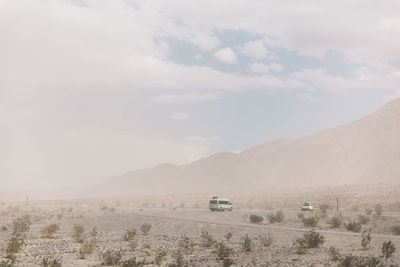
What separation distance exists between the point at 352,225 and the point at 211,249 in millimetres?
11001

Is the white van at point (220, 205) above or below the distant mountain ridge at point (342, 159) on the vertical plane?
below

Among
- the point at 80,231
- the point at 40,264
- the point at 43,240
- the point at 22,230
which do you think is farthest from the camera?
the point at 22,230

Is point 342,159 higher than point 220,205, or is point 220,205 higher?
point 342,159

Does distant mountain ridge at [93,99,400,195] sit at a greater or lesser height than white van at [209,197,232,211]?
greater

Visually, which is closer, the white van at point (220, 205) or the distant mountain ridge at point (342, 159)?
the white van at point (220, 205)

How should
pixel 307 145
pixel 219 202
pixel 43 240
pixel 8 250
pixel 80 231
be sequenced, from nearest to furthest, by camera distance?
1. pixel 8 250
2. pixel 43 240
3. pixel 80 231
4. pixel 219 202
5. pixel 307 145

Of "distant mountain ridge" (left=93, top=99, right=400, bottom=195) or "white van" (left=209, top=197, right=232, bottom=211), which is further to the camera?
"distant mountain ridge" (left=93, top=99, right=400, bottom=195)

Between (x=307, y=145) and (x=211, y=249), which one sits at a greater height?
(x=307, y=145)

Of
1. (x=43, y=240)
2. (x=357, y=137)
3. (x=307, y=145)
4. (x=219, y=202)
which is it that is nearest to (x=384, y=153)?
(x=357, y=137)

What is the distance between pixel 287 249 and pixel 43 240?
48.8ft

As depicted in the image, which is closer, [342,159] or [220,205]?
[220,205]

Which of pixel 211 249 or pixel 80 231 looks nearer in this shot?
pixel 211 249

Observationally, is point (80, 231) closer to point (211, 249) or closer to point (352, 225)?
point (211, 249)

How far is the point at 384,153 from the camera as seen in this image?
161625 millimetres
